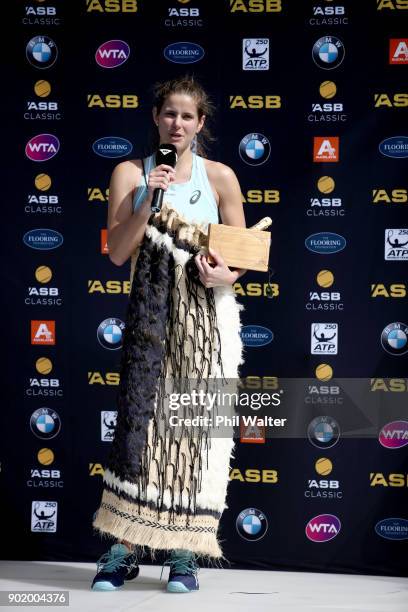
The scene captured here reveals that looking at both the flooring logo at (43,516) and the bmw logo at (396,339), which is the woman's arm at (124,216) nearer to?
the bmw logo at (396,339)

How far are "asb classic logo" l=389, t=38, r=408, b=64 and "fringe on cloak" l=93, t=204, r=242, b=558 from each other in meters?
1.35

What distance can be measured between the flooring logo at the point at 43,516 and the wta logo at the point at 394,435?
4.81 feet

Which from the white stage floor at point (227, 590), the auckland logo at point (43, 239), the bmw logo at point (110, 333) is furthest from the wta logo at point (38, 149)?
the white stage floor at point (227, 590)

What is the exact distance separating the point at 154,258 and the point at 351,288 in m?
1.14

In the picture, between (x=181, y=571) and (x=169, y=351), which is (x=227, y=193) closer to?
(x=169, y=351)

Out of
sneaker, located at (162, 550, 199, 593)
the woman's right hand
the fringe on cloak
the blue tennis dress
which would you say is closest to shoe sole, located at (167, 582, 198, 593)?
sneaker, located at (162, 550, 199, 593)

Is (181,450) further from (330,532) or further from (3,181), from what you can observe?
(3,181)

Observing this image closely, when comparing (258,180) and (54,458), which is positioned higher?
(258,180)

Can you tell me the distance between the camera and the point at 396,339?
159 inches

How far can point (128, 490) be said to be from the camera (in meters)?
3.25

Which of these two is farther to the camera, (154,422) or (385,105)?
(385,105)

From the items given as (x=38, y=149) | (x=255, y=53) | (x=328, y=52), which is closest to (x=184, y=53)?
(x=255, y=53)

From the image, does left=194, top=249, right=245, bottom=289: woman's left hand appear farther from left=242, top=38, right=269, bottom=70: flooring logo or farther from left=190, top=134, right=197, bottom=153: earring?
left=242, top=38, right=269, bottom=70: flooring logo

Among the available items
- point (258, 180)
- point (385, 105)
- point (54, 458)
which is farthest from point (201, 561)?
point (385, 105)
